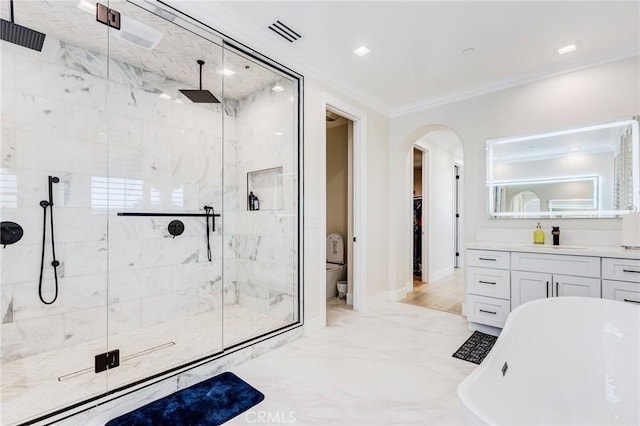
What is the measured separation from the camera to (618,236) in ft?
9.11

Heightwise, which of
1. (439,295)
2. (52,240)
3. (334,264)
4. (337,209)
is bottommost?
(439,295)

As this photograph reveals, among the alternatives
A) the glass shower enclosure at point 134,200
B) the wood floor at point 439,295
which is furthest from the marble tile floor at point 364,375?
the wood floor at point 439,295

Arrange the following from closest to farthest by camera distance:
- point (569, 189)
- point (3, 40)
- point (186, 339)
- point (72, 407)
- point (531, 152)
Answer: point (72, 407), point (3, 40), point (186, 339), point (569, 189), point (531, 152)

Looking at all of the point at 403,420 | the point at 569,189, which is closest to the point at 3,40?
the point at 403,420

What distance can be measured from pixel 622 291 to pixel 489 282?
37.2 inches

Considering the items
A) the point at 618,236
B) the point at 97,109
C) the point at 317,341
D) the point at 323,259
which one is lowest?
the point at 317,341

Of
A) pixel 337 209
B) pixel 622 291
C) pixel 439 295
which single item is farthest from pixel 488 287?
pixel 337 209

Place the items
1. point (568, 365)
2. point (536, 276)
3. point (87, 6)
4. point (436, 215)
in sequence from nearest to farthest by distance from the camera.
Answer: point (568, 365) → point (87, 6) → point (536, 276) → point (436, 215)

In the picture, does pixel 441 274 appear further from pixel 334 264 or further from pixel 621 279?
pixel 621 279

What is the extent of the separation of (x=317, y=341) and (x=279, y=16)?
2828 millimetres

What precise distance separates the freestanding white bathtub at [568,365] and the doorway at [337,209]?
8.32 feet

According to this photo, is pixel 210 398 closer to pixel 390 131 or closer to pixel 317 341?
pixel 317 341

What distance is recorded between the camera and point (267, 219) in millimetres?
3428

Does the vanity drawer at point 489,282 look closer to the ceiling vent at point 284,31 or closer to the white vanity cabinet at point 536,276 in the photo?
the white vanity cabinet at point 536,276
